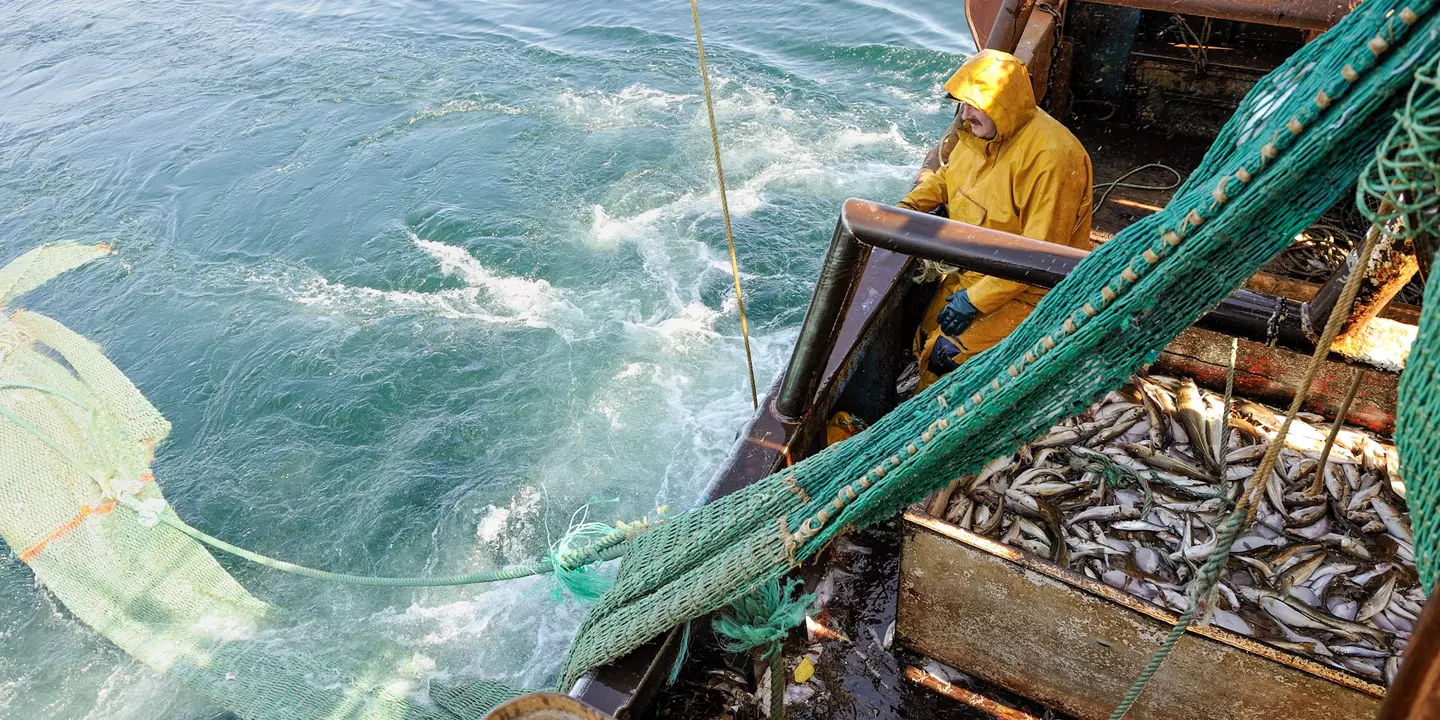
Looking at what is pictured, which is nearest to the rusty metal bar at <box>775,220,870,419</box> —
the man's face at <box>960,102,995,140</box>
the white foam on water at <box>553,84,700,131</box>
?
the man's face at <box>960,102,995,140</box>

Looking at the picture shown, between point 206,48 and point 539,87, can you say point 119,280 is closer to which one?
point 539,87

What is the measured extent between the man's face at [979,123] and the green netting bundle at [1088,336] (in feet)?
7.10

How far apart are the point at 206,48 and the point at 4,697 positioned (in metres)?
14.3

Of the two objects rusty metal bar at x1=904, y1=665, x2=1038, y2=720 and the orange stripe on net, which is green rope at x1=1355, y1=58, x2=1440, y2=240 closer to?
rusty metal bar at x1=904, y1=665, x2=1038, y2=720

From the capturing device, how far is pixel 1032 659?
9.83 ft

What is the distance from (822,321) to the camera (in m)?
2.64

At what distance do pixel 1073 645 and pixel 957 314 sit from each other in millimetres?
1642

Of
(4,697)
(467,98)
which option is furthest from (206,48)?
(4,697)

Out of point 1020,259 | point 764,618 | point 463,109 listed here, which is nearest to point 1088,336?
point 1020,259

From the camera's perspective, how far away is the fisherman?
3740 millimetres

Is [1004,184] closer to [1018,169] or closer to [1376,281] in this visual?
[1018,169]

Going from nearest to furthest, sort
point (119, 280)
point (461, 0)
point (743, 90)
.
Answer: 1. point (119, 280)
2. point (743, 90)
3. point (461, 0)

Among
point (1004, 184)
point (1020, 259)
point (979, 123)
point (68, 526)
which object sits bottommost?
point (68, 526)

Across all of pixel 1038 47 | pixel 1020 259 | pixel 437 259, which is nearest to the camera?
pixel 1020 259
